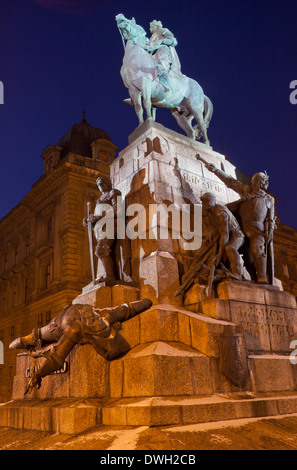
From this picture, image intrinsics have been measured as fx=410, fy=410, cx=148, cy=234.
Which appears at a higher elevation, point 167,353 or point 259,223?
point 259,223

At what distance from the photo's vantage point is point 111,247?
790 cm

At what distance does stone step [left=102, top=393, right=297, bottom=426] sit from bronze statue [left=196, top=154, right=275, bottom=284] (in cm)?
280

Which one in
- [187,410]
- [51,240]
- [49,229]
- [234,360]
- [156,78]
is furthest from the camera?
[49,229]

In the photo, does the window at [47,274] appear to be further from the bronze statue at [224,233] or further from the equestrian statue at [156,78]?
the bronze statue at [224,233]

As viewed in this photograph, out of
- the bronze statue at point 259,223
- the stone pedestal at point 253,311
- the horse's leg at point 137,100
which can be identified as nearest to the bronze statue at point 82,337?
the stone pedestal at point 253,311

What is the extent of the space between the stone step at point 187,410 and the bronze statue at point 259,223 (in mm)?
2802

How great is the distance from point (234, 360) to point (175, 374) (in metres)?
0.87

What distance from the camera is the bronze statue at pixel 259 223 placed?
778 centimetres

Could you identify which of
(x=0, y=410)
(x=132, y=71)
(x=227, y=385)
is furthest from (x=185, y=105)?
(x=0, y=410)

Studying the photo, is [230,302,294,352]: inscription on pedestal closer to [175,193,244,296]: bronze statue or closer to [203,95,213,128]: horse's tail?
[175,193,244,296]: bronze statue

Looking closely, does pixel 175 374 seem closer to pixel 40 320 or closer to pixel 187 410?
pixel 187 410

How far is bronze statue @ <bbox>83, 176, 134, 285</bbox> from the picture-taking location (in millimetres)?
7664

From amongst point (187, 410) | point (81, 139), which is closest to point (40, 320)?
point (81, 139)

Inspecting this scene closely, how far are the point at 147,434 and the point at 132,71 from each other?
8.25m
